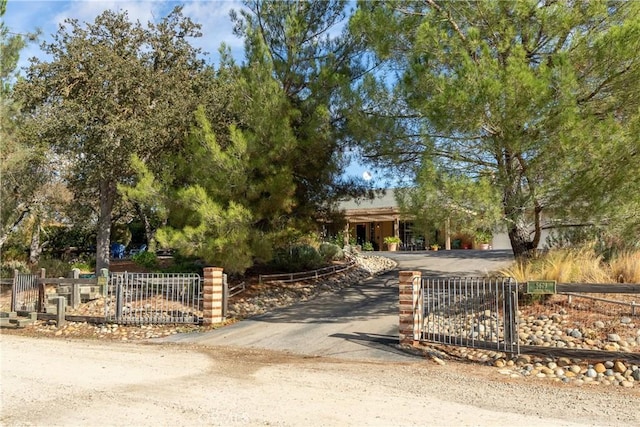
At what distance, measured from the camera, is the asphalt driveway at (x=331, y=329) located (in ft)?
34.2

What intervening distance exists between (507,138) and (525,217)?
2.21 m

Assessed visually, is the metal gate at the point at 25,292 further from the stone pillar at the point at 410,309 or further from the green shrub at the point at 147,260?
the stone pillar at the point at 410,309

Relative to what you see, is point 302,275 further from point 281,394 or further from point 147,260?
point 281,394

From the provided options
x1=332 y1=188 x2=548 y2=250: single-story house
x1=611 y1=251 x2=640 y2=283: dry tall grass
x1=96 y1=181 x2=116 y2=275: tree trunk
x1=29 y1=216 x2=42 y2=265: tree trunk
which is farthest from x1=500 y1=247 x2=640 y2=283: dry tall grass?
x1=29 y1=216 x2=42 y2=265: tree trunk

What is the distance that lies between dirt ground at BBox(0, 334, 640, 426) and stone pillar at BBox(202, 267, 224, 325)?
3023 millimetres

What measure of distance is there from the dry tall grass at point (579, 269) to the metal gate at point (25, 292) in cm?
1250

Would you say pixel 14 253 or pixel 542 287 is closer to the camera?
pixel 542 287

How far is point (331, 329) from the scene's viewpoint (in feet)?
39.7

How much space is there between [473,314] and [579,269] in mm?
2502

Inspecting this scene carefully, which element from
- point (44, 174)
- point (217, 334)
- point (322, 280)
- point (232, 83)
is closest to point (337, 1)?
point (232, 83)

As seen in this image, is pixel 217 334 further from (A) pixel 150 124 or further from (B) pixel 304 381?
(A) pixel 150 124

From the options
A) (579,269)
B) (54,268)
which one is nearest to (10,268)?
(54,268)

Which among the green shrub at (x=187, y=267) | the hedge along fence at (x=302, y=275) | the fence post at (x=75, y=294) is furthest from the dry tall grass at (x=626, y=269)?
the fence post at (x=75, y=294)

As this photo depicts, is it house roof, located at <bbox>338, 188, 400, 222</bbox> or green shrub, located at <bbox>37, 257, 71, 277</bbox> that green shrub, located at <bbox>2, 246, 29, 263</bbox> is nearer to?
green shrub, located at <bbox>37, 257, 71, 277</bbox>
